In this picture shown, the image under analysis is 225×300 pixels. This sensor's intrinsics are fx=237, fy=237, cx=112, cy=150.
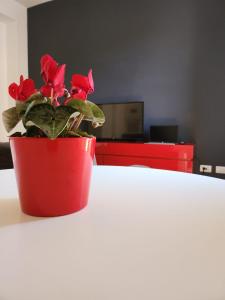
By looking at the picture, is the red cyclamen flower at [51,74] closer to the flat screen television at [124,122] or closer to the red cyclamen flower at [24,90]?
the red cyclamen flower at [24,90]

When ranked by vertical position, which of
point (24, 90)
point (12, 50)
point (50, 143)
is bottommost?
point (50, 143)

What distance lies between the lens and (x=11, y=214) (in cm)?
51

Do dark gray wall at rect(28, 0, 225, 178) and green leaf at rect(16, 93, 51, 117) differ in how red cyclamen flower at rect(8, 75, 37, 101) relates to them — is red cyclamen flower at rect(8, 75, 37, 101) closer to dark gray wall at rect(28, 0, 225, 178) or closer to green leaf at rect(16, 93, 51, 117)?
green leaf at rect(16, 93, 51, 117)

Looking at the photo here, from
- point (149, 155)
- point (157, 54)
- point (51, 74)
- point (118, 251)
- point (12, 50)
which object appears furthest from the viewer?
point (12, 50)

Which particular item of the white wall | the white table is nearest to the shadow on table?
the white table

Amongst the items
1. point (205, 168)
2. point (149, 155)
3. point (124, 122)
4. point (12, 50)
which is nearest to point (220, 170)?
point (205, 168)

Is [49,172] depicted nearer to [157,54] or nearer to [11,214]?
[11,214]

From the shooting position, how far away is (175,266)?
31cm

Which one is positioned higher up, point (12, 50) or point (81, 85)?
point (12, 50)

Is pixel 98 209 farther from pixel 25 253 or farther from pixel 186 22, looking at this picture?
pixel 186 22

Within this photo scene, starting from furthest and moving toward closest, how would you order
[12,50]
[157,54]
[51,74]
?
[12,50]
[157,54]
[51,74]

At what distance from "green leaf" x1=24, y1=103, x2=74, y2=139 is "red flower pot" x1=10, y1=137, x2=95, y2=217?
0.04 metres

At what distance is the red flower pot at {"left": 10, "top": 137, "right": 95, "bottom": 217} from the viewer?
0.47 meters

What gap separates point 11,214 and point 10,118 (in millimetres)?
205
